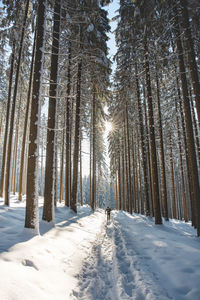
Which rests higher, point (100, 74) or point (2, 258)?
point (100, 74)

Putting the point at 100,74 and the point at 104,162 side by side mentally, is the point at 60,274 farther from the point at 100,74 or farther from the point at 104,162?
the point at 104,162

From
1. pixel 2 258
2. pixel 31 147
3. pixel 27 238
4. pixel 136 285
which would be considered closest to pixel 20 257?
pixel 2 258

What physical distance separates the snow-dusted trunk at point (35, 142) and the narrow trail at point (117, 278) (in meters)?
2.14

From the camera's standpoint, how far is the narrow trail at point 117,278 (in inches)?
115

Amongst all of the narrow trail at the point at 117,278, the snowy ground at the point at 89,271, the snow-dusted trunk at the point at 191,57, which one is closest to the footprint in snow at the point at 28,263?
the snowy ground at the point at 89,271

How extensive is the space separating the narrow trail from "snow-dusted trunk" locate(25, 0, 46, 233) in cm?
214

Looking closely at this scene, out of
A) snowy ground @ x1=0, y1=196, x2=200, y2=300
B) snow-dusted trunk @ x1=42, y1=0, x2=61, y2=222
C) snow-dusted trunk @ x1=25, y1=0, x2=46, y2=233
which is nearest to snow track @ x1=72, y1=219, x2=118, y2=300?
snowy ground @ x1=0, y1=196, x2=200, y2=300

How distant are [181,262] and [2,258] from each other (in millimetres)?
4071

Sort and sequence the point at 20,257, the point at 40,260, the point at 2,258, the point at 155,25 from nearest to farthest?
the point at 2,258 → the point at 20,257 → the point at 40,260 → the point at 155,25

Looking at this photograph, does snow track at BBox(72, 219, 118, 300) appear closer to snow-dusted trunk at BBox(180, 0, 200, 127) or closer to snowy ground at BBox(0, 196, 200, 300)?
snowy ground at BBox(0, 196, 200, 300)

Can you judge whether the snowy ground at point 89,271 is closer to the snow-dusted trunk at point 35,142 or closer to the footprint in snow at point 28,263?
the footprint in snow at point 28,263

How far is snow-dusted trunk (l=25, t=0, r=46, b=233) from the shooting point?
5.07 m

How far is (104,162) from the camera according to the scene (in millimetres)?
24547

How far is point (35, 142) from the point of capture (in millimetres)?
5426
